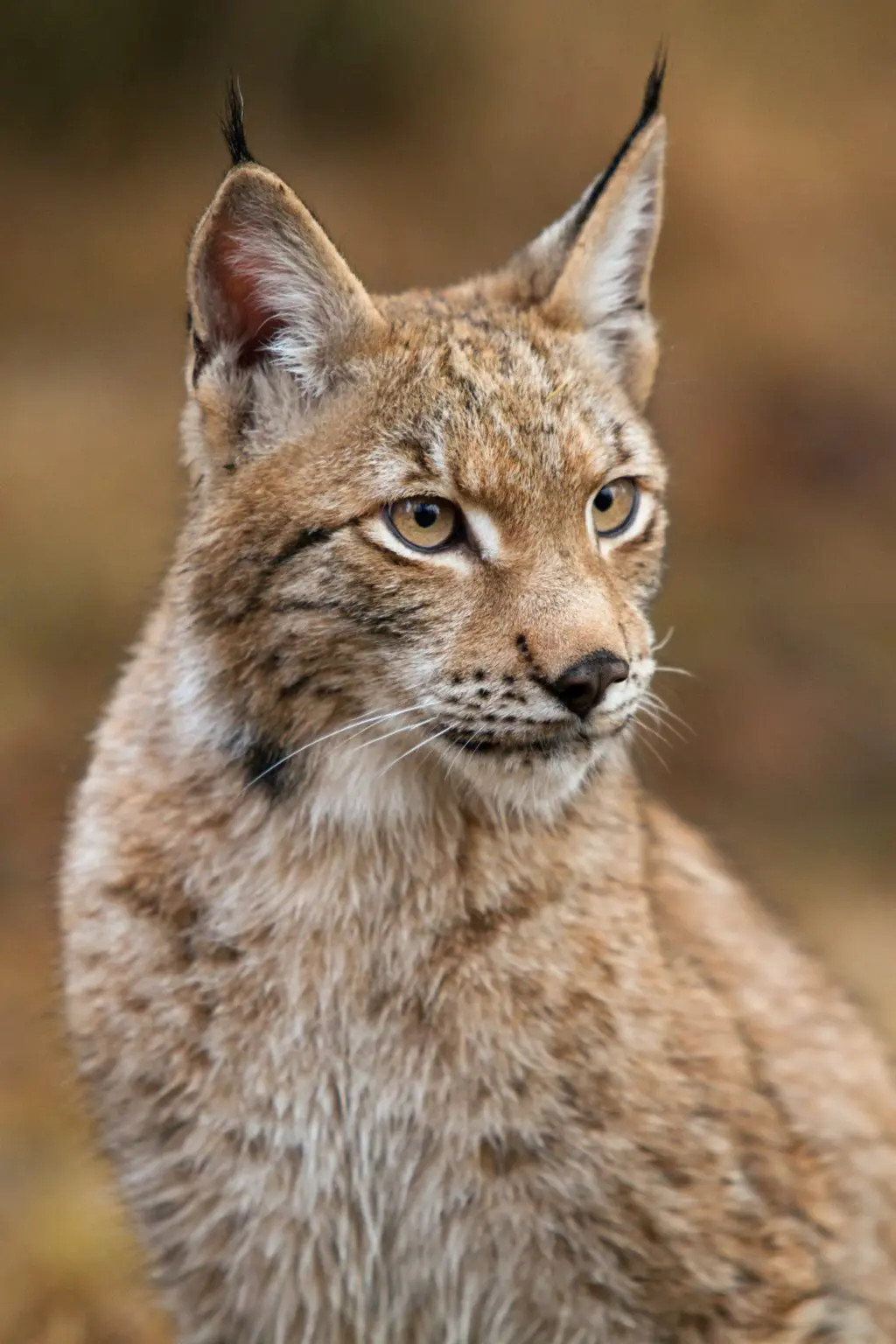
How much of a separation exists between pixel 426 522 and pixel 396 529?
2.4 inches

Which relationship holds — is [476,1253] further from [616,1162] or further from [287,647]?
[287,647]

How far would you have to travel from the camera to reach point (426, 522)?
3.57 m

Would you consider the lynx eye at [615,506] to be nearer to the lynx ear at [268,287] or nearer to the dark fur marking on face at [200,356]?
the lynx ear at [268,287]

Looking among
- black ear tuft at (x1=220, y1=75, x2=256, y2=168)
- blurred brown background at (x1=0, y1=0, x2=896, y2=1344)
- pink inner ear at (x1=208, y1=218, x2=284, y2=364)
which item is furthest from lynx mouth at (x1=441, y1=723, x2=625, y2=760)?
blurred brown background at (x1=0, y1=0, x2=896, y2=1344)

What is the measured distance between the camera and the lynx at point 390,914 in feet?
11.8

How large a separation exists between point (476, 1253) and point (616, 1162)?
1.12 ft

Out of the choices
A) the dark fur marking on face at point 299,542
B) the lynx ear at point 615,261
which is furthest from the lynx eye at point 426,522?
the lynx ear at point 615,261

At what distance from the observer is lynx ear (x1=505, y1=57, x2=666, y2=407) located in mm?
3953

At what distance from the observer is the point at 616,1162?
12.2 feet

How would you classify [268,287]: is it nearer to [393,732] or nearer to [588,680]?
[393,732]

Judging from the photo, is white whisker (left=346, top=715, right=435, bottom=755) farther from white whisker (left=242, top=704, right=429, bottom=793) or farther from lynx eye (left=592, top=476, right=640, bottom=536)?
lynx eye (left=592, top=476, right=640, bottom=536)

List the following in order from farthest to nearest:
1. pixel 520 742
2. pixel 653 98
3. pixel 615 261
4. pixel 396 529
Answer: pixel 615 261 < pixel 653 98 < pixel 396 529 < pixel 520 742

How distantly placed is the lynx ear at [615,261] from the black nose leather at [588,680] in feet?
3.24

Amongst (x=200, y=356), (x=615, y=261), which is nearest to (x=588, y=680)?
(x=200, y=356)
